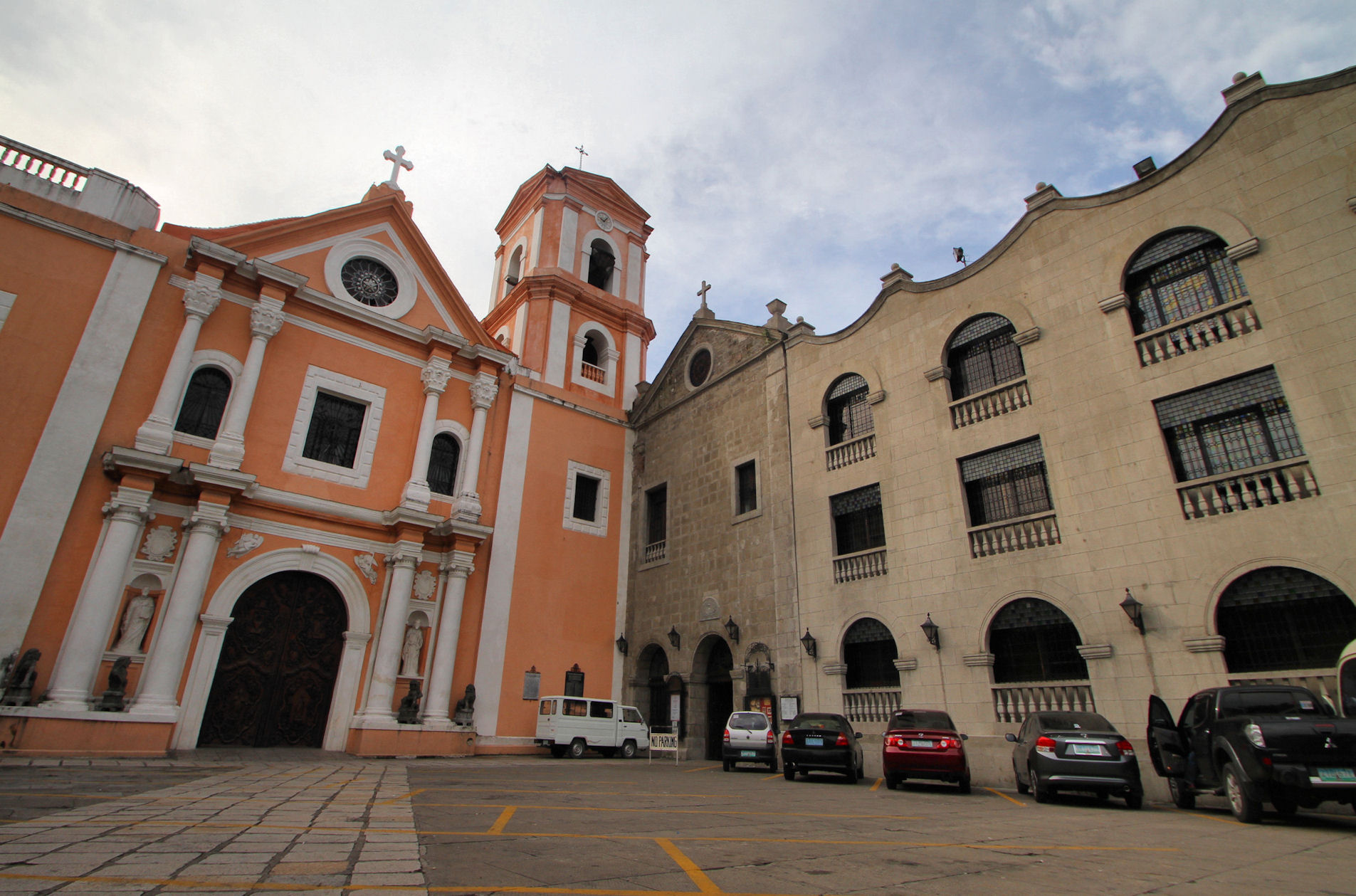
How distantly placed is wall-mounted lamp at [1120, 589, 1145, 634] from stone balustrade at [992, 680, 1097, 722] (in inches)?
49.3

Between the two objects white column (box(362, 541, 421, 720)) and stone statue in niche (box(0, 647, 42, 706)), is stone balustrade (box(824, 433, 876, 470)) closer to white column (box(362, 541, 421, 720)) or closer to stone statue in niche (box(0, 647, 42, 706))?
white column (box(362, 541, 421, 720))

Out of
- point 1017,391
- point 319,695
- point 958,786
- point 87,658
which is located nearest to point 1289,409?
point 1017,391

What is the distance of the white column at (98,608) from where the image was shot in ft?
42.1

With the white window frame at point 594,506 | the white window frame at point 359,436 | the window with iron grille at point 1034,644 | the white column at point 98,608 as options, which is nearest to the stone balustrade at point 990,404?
the window with iron grille at point 1034,644

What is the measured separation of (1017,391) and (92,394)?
1870 centimetres

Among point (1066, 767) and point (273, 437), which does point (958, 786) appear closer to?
point (1066, 767)

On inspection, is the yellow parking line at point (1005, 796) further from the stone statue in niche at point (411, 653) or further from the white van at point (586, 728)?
the stone statue in niche at point (411, 653)

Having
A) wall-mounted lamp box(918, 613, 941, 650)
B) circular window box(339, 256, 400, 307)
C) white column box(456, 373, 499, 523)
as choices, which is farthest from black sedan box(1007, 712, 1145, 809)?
circular window box(339, 256, 400, 307)

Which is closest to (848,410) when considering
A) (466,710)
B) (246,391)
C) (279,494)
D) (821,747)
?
(821,747)

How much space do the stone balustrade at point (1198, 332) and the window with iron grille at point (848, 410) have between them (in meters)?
5.60

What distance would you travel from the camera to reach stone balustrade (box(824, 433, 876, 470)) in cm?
1565

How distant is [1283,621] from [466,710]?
16186 mm

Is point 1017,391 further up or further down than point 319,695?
further up

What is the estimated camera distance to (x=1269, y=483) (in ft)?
33.0
